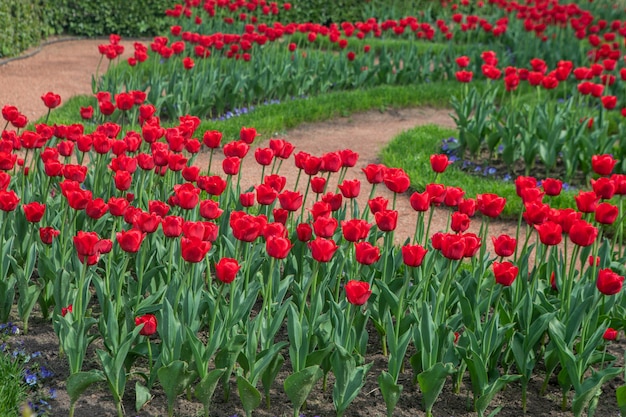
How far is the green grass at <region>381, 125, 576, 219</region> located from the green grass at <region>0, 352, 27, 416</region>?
14.0 ft

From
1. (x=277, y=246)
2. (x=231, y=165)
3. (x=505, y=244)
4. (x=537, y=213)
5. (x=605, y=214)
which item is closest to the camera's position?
(x=277, y=246)

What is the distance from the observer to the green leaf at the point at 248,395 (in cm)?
373

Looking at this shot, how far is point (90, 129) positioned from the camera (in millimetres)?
8211

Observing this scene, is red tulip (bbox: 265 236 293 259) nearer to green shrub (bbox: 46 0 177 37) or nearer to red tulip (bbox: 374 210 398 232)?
red tulip (bbox: 374 210 398 232)

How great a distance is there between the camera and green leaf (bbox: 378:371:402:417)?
149 inches

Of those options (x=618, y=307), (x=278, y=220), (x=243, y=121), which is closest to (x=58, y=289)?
(x=278, y=220)

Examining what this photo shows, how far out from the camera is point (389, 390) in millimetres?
3830

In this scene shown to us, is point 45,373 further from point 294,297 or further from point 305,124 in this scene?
point 305,124

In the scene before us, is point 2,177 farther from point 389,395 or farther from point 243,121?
point 243,121

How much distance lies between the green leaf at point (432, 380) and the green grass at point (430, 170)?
3566mm

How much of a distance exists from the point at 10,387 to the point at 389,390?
63.3 inches

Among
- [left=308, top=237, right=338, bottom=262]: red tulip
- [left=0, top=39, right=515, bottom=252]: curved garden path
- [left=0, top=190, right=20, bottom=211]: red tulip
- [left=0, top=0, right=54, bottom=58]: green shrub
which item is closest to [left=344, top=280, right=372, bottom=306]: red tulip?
[left=308, top=237, right=338, bottom=262]: red tulip

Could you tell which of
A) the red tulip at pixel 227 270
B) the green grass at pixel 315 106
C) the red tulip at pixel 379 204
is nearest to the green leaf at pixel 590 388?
the red tulip at pixel 379 204

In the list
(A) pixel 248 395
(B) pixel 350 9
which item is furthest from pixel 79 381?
(B) pixel 350 9
